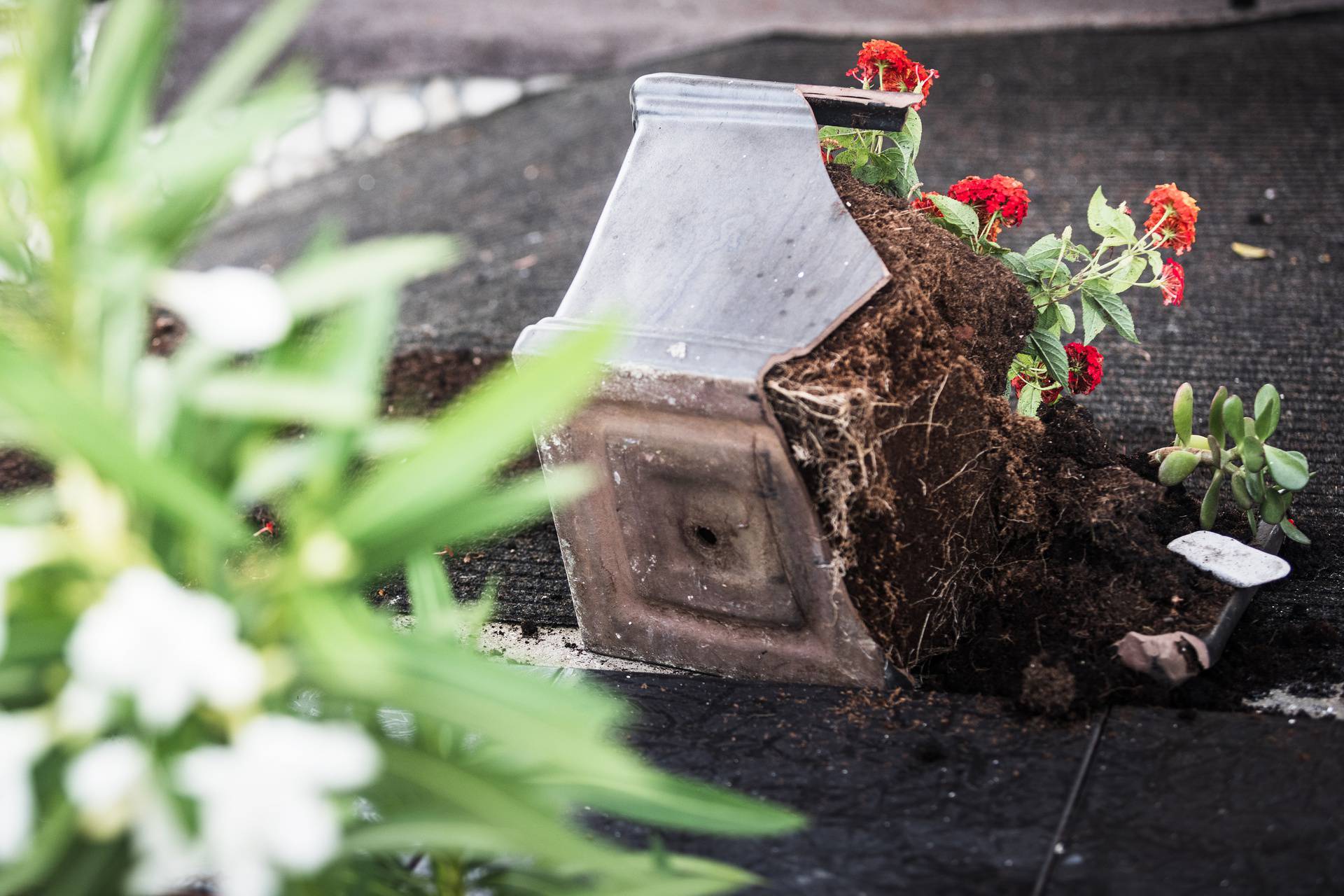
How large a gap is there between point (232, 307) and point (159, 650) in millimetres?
207

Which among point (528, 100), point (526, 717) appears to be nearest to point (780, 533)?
point (526, 717)

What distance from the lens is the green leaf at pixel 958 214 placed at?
1864 mm

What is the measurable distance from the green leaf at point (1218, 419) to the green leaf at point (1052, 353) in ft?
0.84

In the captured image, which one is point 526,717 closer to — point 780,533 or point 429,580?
point 429,580

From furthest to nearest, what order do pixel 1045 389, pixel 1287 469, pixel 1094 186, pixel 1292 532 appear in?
pixel 1094 186 → pixel 1045 389 → pixel 1292 532 → pixel 1287 469

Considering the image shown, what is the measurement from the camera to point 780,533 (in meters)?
1.53

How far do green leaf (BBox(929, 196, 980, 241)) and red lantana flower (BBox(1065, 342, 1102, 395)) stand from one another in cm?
30

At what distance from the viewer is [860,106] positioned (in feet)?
5.53

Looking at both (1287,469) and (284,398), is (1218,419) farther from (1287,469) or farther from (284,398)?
(284,398)

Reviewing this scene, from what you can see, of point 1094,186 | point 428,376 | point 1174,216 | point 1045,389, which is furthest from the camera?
point 1094,186

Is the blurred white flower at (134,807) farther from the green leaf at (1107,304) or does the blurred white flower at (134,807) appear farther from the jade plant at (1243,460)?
the green leaf at (1107,304)

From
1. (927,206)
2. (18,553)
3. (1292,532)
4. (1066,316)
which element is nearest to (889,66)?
(927,206)

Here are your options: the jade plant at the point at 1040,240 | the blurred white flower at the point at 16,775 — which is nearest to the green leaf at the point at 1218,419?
the jade plant at the point at 1040,240

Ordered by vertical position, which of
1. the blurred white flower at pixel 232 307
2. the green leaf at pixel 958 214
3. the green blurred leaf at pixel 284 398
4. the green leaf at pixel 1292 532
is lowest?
the green leaf at pixel 1292 532
